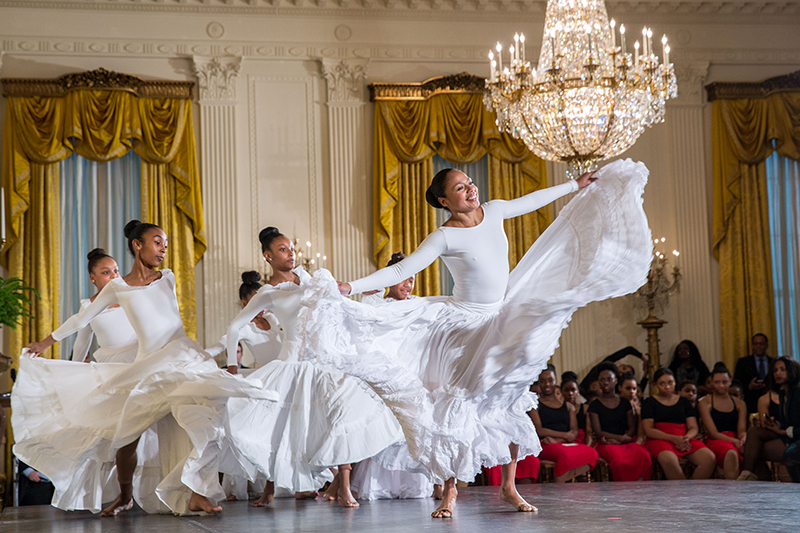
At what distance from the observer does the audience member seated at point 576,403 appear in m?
7.11

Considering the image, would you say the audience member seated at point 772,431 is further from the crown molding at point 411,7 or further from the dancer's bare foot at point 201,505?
the crown molding at point 411,7

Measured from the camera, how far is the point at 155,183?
377 inches

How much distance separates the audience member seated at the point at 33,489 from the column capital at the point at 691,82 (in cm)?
804

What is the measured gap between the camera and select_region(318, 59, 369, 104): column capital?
32.8 feet

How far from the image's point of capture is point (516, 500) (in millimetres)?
3998

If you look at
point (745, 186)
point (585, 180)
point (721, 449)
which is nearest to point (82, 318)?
point (585, 180)

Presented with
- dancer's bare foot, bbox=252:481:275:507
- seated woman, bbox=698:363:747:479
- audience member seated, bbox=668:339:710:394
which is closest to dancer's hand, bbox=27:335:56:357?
dancer's bare foot, bbox=252:481:275:507

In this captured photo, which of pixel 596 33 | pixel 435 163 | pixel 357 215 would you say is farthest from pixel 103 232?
pixel 596 33

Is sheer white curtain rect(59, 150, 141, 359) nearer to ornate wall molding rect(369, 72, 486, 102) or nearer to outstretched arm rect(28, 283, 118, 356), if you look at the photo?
ornate wall molding rect(369, 72, 486, 102)

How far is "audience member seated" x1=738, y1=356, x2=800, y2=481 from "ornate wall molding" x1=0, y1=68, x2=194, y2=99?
6.90 metres

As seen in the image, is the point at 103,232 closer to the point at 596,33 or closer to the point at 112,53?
the point at 112,53

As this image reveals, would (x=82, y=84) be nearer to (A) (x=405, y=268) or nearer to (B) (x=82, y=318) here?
(B) (x=82, y=318)

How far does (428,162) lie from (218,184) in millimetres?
2391

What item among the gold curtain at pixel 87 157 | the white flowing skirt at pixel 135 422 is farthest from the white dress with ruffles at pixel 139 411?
the gold curtain at pixel 87 157
